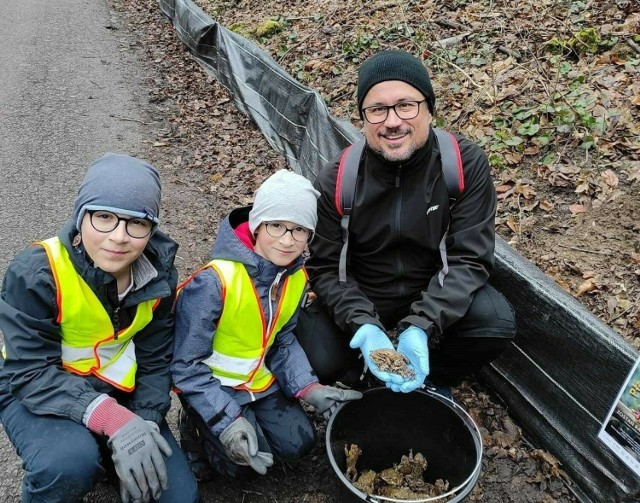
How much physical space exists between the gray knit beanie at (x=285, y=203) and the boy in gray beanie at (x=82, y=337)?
43 cm

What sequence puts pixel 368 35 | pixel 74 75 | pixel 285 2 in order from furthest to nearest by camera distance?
pixel 285 2, pixel 74 75, pixel 368 35

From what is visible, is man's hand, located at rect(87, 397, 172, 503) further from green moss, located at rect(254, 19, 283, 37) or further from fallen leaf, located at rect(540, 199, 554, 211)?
green moss, located at rect(254, 19, 283, 37)

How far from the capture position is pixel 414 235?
2.87m

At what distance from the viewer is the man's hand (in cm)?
212

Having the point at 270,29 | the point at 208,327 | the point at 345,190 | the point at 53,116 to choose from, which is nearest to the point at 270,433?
the point at 208,327

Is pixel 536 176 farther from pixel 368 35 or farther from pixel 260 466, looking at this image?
pixel 368 35

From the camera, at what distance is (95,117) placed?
686cm

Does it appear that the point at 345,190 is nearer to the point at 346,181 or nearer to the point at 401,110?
the point at 346,181

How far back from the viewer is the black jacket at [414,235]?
109 inches

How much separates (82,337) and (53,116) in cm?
540

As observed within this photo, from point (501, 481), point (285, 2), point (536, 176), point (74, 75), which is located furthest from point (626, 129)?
point (74, 75)

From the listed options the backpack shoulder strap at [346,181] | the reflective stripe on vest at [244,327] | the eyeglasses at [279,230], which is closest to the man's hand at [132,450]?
the reflective stripe on vest at [244,327]

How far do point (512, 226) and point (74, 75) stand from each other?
6907 mm

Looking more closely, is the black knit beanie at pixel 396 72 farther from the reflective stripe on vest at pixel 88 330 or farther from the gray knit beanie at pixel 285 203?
the reflective stripe on vest at pixel 88 330
